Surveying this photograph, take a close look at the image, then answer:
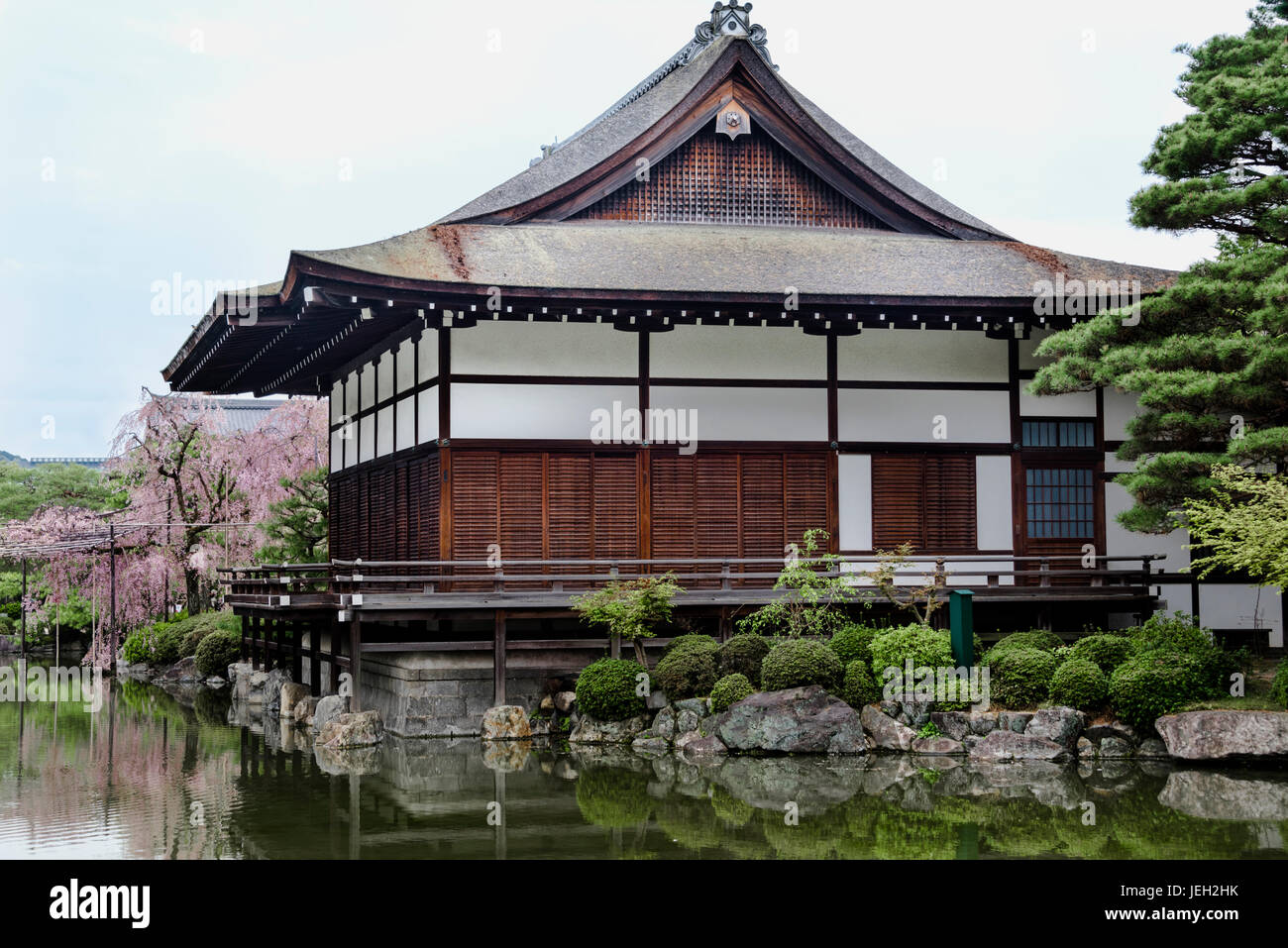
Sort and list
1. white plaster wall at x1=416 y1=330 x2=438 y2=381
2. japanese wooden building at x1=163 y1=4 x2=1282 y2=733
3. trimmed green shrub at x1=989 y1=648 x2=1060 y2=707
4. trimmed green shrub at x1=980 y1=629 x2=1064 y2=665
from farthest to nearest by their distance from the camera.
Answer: white plaster wall at x1=416 y1=330 x2=438 y2=381 → japanese wooden building at x1=163 y1=4 x2=1282 y2=733 → trimmed green shrub at x1=980 y1=629 x2=1064 y2=665 → trimmed green shrub at x1=989 y1=648 x2=1060 y2=707

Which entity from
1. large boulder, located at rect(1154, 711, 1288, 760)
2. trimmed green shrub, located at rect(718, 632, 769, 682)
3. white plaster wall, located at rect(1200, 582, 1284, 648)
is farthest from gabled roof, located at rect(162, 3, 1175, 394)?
large boulder, located at rect(1154, 711, 1288, 760)

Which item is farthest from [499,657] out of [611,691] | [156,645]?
[156,645]

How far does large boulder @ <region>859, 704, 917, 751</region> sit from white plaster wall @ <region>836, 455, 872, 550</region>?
A: 466cm

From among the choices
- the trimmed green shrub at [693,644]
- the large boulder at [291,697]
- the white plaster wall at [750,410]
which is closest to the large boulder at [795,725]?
the trimmed green shrub at [693,644]

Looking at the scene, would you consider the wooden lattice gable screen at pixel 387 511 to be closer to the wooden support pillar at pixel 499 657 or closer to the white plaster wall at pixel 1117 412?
the wooden support pillar at pixel 499 657

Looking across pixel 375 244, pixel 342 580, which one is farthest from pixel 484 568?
pixel 375 244

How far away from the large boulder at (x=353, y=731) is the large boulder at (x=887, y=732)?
672 cm

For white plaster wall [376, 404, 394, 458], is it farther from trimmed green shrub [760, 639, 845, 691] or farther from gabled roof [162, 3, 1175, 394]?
trimmed green shrub [760, 639, 845, 691]

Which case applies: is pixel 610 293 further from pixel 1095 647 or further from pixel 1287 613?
pixel 1287 613

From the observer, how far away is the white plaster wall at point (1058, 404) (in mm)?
23109

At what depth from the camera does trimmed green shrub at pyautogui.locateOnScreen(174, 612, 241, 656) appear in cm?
3253

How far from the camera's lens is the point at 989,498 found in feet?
75.3

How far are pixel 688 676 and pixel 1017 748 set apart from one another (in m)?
4.36
